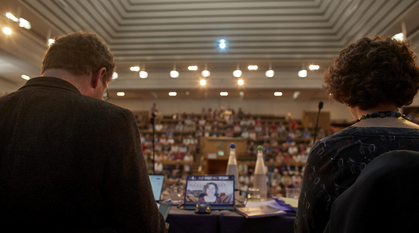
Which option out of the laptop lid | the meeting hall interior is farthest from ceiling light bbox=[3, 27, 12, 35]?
the laptop lid

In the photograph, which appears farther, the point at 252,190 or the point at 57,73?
the point at 252,190

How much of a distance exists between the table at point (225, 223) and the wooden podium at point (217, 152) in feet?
21.7

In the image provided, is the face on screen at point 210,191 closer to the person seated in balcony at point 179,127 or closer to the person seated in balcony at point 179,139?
the person seated in balcony at point 179,139

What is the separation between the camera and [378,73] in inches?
34.8

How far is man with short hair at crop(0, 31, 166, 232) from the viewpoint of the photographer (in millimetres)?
642

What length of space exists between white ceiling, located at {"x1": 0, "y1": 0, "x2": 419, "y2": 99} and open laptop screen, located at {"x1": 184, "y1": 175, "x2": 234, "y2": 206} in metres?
4.87

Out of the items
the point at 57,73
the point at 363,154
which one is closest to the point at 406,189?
the point at 363,154

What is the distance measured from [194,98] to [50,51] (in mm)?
10015

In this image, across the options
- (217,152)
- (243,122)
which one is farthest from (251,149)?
(243,122)

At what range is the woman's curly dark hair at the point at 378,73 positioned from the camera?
89cm

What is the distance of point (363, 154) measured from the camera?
798mm

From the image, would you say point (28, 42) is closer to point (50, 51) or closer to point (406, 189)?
point (50, 51)

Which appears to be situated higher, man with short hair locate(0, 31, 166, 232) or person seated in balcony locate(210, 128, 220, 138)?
person seated in balcony locate(210, 128, 220, 138)

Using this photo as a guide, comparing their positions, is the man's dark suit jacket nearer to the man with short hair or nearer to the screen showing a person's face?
the man with short hair
